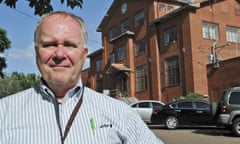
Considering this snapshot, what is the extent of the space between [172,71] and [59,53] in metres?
34.2

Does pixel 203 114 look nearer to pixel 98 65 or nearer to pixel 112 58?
pixel 112 58

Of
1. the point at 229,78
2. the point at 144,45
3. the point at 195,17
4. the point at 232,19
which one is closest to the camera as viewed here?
the point at 229,78

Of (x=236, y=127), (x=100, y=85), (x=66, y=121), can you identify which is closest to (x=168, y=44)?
(x=100, y=85)

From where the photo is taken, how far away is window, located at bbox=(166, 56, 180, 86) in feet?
116

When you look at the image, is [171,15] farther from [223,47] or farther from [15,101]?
[15,101]

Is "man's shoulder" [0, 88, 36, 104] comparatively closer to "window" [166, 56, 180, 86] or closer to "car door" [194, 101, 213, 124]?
"car door" [194, 101, 213, 124]

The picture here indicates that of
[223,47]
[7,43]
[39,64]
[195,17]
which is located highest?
[195,17]

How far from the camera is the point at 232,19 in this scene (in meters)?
37.2

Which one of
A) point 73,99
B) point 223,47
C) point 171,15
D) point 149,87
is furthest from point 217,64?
point 73,99

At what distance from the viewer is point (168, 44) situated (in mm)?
36719

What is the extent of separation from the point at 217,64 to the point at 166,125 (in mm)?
12905

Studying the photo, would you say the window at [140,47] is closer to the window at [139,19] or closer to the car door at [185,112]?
the window at [139,19]

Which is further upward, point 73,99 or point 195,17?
point 195,17

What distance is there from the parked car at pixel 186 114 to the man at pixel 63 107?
17.3 meters
